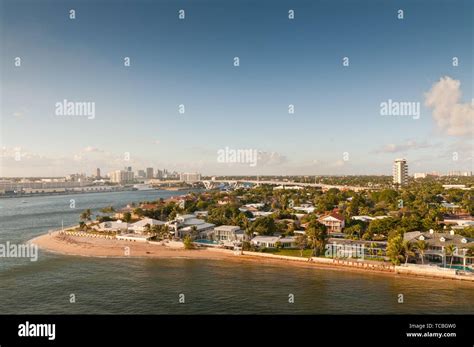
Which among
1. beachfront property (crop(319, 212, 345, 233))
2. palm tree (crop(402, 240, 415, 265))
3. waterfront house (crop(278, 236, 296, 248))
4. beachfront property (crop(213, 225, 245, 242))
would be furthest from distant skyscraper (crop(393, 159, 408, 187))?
palm tree (crop(402, 240, 415, 265))

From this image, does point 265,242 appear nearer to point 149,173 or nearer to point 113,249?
point 113,249

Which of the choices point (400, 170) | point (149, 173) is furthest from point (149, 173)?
point (400, 170)

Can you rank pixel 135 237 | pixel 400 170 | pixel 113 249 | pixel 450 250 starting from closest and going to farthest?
1. pixel 450 250
2. pixel 113 249
3. pixel 135 237
4. pixel 400 170
